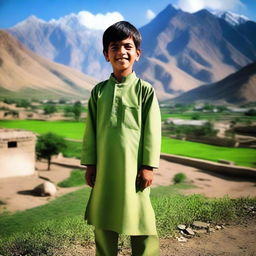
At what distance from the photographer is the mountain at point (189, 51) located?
35688mm

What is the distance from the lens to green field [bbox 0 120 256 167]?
604 inches

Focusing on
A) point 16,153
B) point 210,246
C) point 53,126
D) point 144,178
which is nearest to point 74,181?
point 16,153

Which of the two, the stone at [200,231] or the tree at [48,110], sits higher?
the tree at [48,110]

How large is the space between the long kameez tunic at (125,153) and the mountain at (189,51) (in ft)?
104

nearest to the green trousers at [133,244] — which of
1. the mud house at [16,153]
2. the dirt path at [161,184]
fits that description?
the dirt path at [161,184]

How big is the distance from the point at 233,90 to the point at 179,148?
493 inches

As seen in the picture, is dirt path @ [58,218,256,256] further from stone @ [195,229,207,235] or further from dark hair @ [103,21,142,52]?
dark hair @ [103,21,142,52]

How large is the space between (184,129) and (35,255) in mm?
20674

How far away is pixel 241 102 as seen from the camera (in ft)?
83.3

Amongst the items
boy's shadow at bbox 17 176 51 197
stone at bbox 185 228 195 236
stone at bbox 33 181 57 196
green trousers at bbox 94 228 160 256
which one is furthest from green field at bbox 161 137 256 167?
green trousers at bbox 94 228 160 256

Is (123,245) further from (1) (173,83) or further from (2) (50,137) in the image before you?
(1) (173,83)

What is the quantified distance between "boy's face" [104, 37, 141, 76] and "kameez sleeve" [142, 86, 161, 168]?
23cm

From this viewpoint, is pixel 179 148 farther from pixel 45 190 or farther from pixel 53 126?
pixel 53 126

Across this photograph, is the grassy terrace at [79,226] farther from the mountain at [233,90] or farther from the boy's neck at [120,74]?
the mountain at [233,90]
